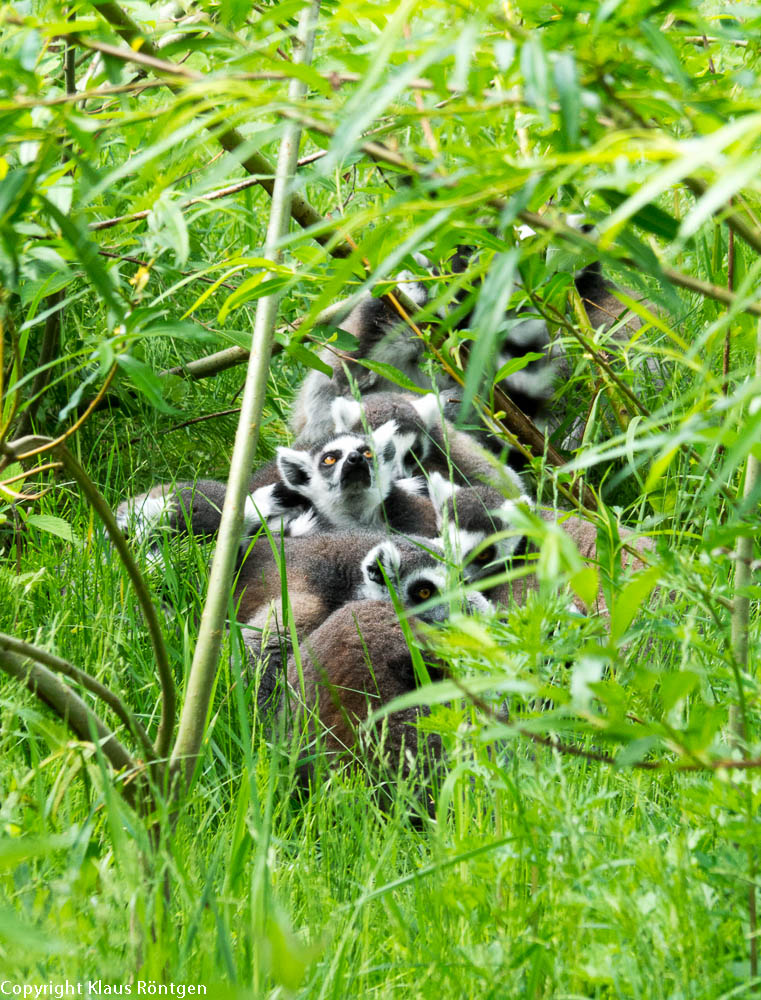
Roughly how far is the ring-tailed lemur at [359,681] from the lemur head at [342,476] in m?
1.14

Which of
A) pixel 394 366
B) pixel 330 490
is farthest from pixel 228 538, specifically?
pixel 394 366

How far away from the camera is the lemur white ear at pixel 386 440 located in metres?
3.95

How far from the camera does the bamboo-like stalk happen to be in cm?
147

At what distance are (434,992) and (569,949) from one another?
17 cm

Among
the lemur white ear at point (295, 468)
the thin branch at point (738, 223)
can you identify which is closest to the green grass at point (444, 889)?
the thin branch at point (738, 223)

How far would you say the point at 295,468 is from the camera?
154 inches

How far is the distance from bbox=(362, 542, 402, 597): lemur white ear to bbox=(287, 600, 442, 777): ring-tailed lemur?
29cm

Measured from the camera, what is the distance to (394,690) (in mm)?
2486

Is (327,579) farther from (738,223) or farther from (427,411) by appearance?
(738,223)

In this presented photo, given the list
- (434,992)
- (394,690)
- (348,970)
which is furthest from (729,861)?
(394,690)

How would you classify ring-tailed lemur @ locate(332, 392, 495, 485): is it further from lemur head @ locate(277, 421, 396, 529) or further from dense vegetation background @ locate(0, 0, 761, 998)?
dense vegetation background @ locate(0, 0, 761, 998)

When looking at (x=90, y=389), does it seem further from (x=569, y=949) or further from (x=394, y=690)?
(x=569, y=949)

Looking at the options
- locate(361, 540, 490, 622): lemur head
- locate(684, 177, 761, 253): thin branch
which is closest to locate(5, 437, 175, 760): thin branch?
locate(684, 177, 761, 253): thin branch

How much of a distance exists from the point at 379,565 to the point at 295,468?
40.9 inches
